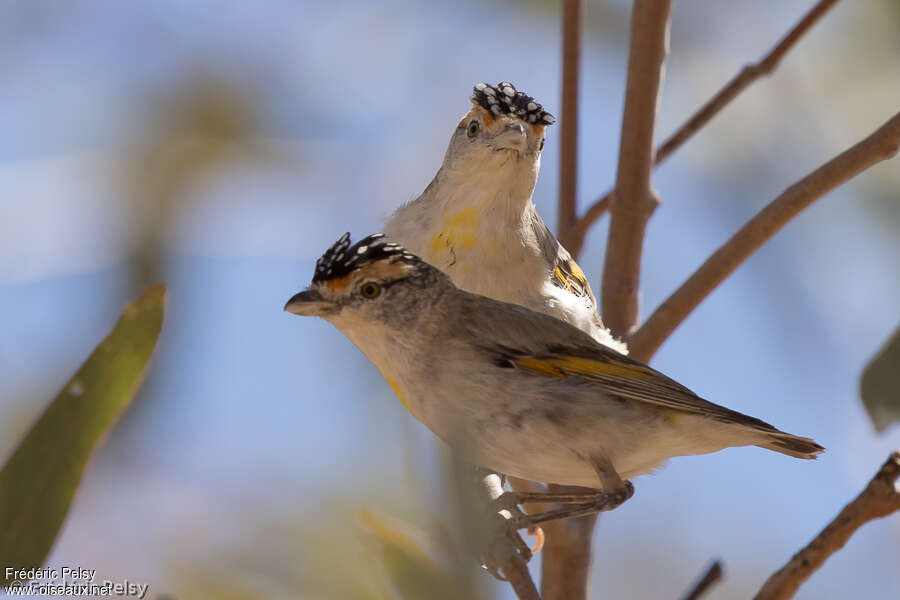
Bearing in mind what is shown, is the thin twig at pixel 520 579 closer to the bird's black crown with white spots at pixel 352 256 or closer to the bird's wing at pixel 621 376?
the bird's wing at pixel 621 376

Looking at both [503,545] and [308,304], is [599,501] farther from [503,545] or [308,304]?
[308,304]

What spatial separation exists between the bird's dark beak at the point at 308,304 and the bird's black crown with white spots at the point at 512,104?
870mm

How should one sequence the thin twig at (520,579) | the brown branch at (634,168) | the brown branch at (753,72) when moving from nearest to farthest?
the thin twig at (520,579) → the brown branch at (634,168) → the brown branch at (753,72)

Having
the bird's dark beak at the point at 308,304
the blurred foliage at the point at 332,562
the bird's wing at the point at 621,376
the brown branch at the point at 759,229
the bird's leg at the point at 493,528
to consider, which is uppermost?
the brown branch at the point at 759,229

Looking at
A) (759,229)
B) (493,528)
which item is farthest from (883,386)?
(493,528)

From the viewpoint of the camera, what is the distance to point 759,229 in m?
2.44

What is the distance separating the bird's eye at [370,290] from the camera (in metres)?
2.16

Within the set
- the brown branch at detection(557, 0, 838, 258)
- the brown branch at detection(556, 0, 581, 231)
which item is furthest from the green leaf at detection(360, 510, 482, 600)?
the brown branch at detection(556, 0, 581, 231)

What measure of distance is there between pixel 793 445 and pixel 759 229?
60cm

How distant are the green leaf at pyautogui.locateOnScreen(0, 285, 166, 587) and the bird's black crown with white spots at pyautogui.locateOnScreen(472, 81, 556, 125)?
55.2 inches

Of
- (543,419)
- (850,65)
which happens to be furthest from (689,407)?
(850,65)

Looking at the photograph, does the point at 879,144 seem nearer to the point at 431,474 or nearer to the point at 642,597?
the point at 431,474

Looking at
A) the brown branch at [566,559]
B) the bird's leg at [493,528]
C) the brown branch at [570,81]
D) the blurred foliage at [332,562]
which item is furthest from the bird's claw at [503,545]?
the brown branch at [570,81]

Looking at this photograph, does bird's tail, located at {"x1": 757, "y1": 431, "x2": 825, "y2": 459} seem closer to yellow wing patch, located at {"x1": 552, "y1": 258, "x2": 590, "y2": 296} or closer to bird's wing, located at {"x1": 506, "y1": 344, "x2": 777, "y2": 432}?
bird's wing, located at {"x1": 506, "y1": 344, "x2": 777, "y2": 432}
